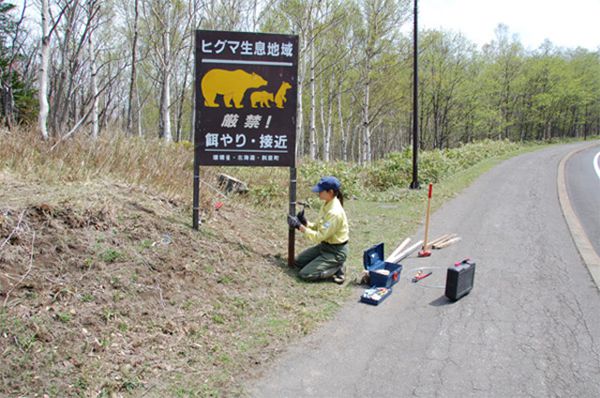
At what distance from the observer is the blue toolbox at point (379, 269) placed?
5.53 meters

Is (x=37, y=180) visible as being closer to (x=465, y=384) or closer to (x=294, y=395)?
(x=294, y=395)

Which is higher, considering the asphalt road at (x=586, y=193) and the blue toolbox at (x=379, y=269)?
the asphalt road at (x=586, y=193)

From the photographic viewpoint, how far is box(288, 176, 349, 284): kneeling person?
572cm

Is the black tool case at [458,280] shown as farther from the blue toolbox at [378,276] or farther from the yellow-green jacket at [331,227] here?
the yellow-green jacket at [331,227]

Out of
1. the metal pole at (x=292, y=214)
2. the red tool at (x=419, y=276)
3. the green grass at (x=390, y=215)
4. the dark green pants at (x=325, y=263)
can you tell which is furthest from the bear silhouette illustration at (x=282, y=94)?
the red tool at (x=419, y=276)

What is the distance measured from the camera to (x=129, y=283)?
4203 mm

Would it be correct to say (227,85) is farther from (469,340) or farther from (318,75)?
(318,75)

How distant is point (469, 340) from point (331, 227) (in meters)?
2.22

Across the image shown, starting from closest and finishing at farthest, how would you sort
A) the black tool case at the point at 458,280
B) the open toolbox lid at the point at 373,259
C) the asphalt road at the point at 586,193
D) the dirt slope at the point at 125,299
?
the dirt slope at the point at 125,299 < the black tool case at the point at 458,280 < the open toolbox lid at the point at 373,259 < the asphalt road at the point at 586,193

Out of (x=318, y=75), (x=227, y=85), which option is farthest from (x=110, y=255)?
(x=318, y=75)

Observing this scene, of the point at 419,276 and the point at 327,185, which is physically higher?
the point at 327,185

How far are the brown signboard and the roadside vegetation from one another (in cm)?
127

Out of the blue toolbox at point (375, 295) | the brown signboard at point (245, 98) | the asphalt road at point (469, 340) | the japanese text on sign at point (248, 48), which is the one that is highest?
the japanese text on sign at point (248, 48)

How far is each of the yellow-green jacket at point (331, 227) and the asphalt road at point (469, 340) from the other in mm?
1024
